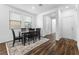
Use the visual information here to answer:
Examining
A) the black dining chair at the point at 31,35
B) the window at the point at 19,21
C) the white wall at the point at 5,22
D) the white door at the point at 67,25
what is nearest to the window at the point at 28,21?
the window at the point at 19,21

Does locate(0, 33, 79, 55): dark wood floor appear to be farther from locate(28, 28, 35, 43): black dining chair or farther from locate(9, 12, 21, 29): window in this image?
locate(9, 12, 21, 29): window

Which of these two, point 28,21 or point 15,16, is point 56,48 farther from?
point 15,16

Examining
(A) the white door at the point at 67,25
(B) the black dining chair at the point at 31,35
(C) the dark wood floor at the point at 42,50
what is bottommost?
(C) the dark wood floor at the point at 42,50

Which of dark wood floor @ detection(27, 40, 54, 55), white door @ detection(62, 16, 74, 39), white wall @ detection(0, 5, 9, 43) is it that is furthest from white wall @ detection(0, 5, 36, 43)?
white door @ detection(62, 16, 74, 39)

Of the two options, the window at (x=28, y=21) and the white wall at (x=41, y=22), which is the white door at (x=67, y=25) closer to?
the white wall at (x=41, y=22)

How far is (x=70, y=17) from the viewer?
3.24 metres

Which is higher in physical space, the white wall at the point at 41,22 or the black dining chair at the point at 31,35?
the white wall at the point at 41,22

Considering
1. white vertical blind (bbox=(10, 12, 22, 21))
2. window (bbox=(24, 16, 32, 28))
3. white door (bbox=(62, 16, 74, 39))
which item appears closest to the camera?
white vertical blind (bbox=(10, 12, 22, 21))

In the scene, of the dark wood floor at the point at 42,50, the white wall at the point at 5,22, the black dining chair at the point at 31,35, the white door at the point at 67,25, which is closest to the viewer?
the dark wood floor at the point at 42,50

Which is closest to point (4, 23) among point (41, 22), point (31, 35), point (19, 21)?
point (19, 21)

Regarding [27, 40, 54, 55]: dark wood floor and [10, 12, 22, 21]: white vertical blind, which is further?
[10, 12, 22, 21]: white vertical blind

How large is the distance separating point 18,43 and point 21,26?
2.08 ft

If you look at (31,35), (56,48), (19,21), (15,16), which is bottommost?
(56,48)
